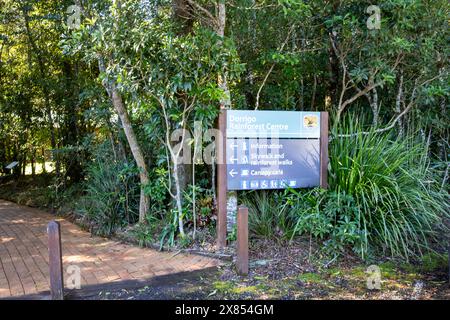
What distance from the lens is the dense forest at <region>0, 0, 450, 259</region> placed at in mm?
5098

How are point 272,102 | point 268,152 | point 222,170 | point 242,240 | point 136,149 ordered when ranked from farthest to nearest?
point 272,102, point 136,149, point 268,152, point 222,170, point 242,240

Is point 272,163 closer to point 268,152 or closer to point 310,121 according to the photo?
point 268,152

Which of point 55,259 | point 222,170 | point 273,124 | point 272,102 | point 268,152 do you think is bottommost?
point 55,259

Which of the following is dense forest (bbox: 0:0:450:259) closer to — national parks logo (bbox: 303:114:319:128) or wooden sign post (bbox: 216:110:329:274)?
wooden sign post (bbox: 216:110:329:274)

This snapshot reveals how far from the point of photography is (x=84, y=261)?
5137mm

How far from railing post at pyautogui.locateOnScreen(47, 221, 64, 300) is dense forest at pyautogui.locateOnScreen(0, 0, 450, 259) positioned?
1.88 metres

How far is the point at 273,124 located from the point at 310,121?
583 mm

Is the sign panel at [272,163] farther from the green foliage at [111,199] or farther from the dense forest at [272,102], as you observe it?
the green foliage at [111,199]

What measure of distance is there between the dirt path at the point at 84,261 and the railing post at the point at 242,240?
0.49 metres

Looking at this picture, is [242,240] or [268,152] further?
[268,152]

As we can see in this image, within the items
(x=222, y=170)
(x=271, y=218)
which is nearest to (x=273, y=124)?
(x=222, y=170)

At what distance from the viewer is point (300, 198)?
5.46 m
